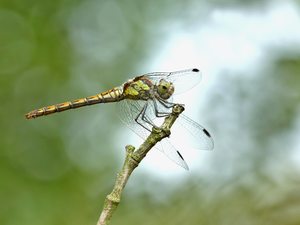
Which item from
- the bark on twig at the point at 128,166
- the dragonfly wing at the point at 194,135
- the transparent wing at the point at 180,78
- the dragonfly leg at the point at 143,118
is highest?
the transparent wing at the point at 180,78

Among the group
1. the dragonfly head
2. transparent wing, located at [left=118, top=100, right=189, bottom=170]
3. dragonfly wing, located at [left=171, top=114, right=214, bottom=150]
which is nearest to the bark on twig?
transparent wing, located at [left=118, top=100, right=189, bottom=170]

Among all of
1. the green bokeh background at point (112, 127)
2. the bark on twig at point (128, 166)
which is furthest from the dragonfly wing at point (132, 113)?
the bark on twig at point (128, 166)

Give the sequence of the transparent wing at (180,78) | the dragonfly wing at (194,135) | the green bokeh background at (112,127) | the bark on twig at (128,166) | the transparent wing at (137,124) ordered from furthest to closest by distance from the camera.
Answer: the green bokeh background at (112,127) < the transparent wing at (180,78) < the dragonfly wing at (194,135) < the transparent wing at (137,124) < the bark on twig at (128,166)

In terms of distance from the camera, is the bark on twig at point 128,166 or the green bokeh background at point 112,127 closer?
the bark on twig at point 128,166

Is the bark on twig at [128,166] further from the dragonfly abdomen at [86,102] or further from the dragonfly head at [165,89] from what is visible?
the dragonfly abdomen at [86,102]

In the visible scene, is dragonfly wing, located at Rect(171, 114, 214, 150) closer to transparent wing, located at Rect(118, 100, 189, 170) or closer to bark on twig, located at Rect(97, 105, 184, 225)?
transparent wing, located at Rect(118, 100, 189, 170)

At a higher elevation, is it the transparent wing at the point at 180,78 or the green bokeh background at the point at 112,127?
the green bokeh background at the point at 112,127

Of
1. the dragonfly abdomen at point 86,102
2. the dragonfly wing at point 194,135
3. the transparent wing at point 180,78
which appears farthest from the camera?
the dragonfly abdomen at point 86,102

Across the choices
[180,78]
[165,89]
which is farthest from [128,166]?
[180,78]
